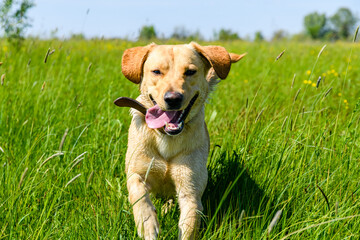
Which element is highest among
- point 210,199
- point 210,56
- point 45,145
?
point 210,56

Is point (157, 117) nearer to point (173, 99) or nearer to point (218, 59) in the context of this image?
point (173, 99)

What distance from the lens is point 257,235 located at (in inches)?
90.4

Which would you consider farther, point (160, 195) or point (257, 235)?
point (160, 195)

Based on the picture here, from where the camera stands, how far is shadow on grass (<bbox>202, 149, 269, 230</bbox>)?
275 cm

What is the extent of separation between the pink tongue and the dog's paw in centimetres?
55

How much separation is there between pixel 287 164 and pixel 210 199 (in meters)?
0.65

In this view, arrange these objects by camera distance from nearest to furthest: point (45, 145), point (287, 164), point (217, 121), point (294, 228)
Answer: point (294, 228) → point (287, 164) → point (45, 145) → point (217, 121)

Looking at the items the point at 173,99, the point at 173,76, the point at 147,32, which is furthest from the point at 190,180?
the point at 147,32

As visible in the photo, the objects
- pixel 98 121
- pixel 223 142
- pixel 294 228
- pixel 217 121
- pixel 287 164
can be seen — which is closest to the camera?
pixel 294 228

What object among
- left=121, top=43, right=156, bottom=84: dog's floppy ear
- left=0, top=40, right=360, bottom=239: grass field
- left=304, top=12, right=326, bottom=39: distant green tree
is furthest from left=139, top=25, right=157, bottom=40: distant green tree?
left=304, top=12, right=326, bottom=39: distant green tree

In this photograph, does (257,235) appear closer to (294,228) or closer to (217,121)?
(294,228)

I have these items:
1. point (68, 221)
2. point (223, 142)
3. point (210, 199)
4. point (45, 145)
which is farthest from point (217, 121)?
point (68, 221)

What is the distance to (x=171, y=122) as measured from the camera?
2676 mm

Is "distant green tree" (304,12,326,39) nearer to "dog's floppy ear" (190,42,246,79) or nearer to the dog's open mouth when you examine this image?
"dog's floppy ear" (190,42,246,79)
